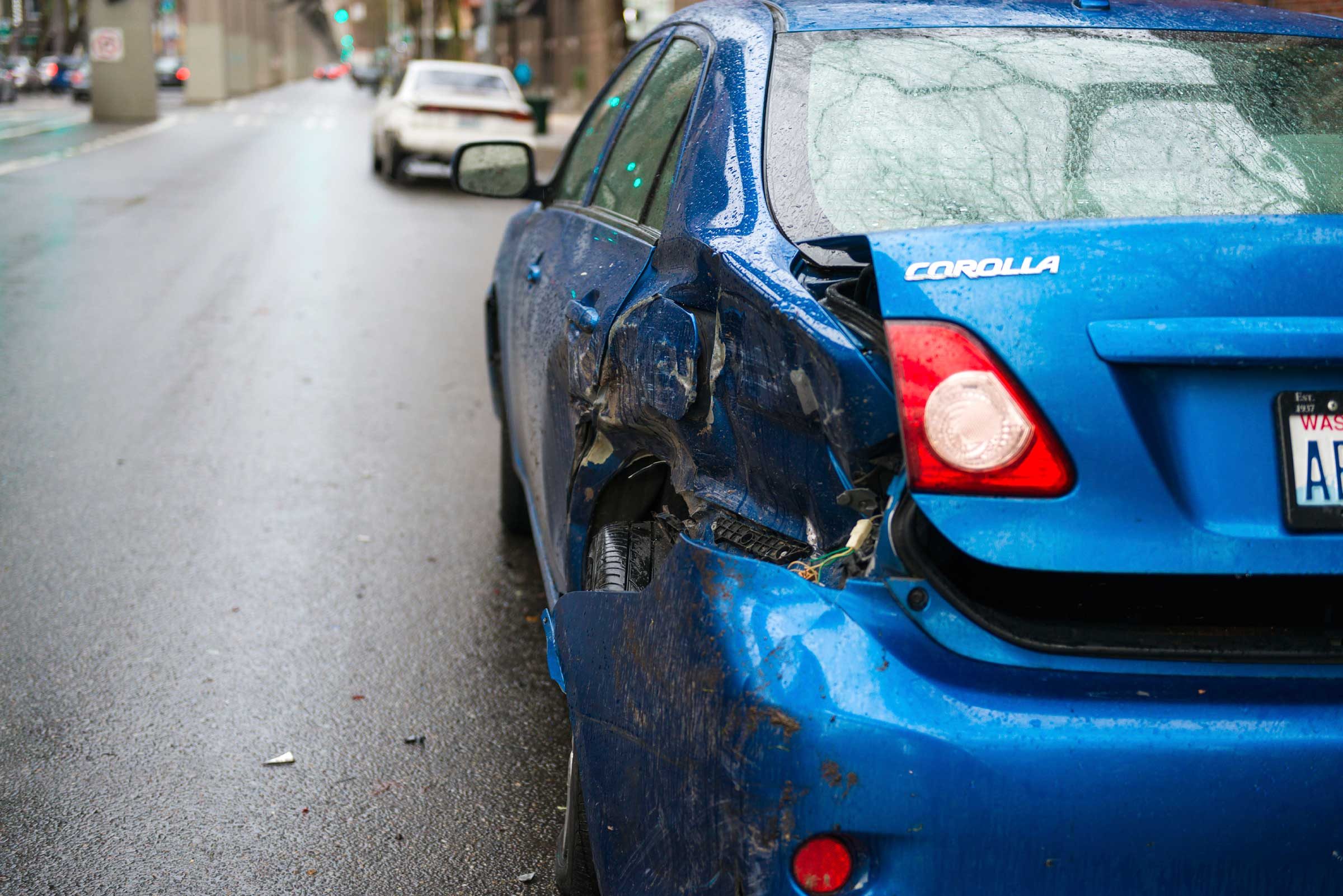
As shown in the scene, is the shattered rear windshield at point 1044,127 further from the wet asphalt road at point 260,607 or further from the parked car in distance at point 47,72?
the parked car in distance at point 47,72

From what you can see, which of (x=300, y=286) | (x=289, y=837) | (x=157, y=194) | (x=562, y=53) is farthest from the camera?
(x=562, y=53)

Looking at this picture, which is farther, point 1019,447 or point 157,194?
point 157,194

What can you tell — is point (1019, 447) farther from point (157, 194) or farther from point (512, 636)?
point (157, 194)

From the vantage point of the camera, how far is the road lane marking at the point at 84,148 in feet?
65.8

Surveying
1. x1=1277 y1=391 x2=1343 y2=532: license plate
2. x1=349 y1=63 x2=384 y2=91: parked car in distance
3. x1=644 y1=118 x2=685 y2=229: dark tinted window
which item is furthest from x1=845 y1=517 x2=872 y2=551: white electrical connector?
x1=349 y1=63 x2=384 y2=91: parked car in distance

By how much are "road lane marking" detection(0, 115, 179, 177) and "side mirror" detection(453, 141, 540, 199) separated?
1606 centimetres

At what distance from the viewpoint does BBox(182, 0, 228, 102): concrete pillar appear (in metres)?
54.7

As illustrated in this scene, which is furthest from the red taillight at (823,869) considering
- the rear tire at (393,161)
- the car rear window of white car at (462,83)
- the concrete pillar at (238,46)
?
the concrete pillar at (238,46)

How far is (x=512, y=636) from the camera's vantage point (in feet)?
13.9

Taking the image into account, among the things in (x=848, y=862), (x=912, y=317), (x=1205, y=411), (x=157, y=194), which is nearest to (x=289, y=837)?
(x=848, y=862)

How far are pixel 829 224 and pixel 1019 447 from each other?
63 cm

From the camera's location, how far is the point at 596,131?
4.26 metres

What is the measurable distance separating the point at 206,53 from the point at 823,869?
5949cm

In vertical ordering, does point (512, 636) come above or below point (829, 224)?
below
